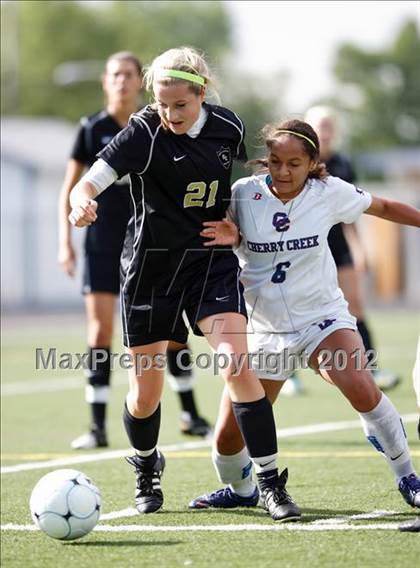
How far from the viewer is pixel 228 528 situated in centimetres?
530

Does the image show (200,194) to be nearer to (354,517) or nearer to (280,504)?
(280,504)

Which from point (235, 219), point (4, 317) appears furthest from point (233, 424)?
point (4, 317)

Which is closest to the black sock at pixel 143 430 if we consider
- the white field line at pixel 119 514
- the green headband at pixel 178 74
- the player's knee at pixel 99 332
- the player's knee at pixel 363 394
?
the white field line at pixel 119 514

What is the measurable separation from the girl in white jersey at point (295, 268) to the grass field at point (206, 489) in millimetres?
380

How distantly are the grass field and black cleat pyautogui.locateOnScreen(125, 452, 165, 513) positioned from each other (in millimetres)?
72

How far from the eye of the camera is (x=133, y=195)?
567cm

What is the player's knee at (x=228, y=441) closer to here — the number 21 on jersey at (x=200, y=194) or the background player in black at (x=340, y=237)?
the number 21 on jersey at (x=200, y=194)

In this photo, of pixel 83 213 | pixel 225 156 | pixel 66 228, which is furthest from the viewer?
pixel 66 228

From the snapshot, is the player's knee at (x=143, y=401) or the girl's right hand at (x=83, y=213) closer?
the girl's right hand at (x=83, y=213)

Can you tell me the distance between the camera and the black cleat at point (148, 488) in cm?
577

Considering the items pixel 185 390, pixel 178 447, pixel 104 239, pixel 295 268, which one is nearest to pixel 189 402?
pixel 185 390

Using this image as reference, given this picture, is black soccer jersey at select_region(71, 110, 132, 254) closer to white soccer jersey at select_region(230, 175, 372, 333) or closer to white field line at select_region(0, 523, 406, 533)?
white soccer jersey at select_region(230, 175, 372, 333)

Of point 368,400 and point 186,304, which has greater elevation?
point 186,304

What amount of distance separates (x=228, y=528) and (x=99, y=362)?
310 centimetres
